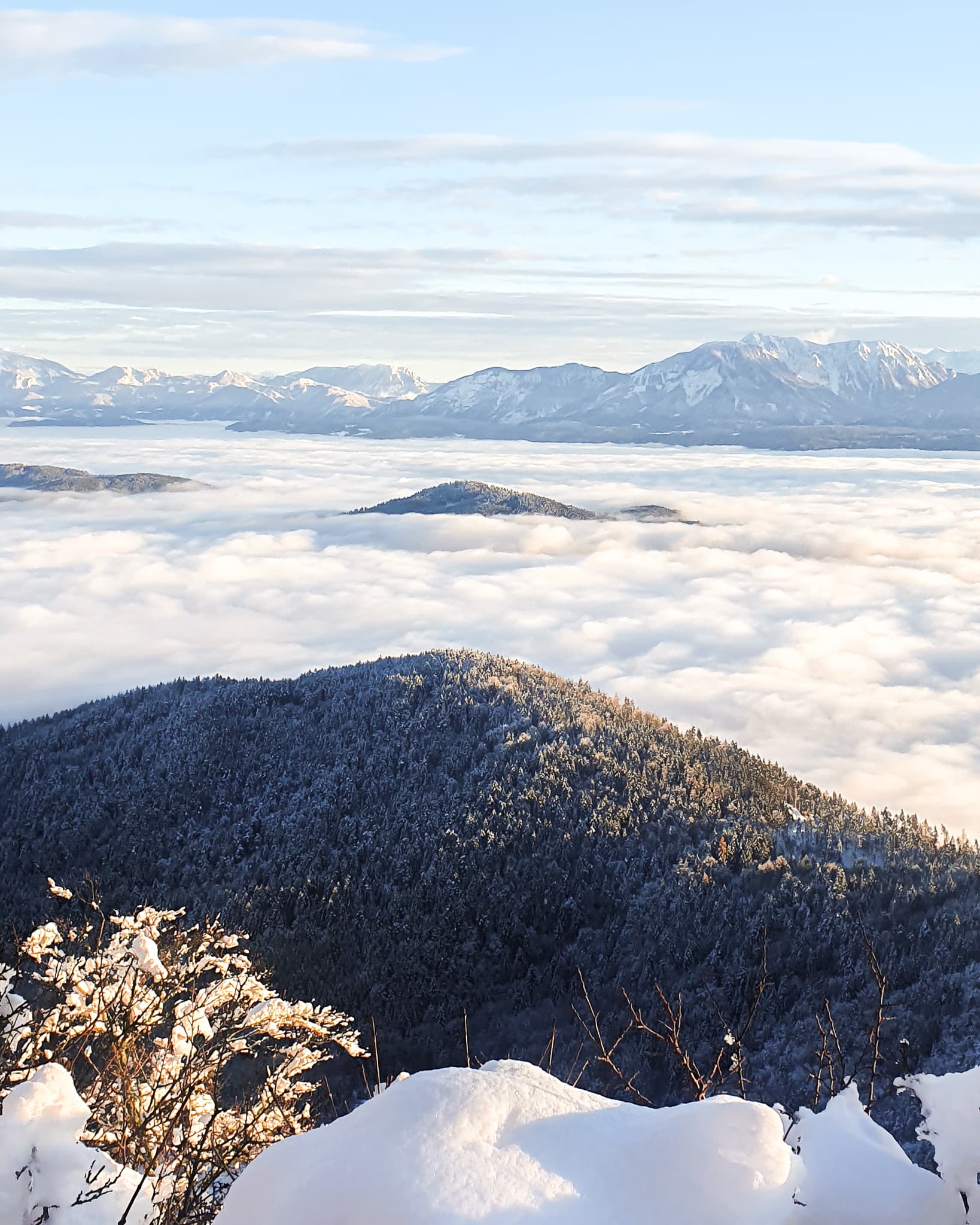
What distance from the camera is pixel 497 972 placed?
7394 cm

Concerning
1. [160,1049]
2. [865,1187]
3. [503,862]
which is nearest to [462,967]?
[503,862]

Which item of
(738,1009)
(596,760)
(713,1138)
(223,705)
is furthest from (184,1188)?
(223,705)

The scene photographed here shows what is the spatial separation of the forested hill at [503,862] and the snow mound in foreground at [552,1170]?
4095 centimetres

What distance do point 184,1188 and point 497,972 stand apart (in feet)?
224

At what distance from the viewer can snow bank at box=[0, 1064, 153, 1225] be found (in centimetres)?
684

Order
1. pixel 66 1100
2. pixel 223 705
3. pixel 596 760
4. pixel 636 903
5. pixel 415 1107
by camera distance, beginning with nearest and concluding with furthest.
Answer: pixel 415 1107 < pixel 66 1100 < pixel 636 903 < pixel 596 760 < pixel 223 705

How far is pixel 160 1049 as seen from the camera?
12.1 metres

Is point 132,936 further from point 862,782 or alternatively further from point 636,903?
point 862,782

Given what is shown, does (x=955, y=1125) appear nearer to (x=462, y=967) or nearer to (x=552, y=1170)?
(x=552, y=1170)

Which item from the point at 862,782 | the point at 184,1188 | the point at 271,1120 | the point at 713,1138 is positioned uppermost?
the point at 713,1138

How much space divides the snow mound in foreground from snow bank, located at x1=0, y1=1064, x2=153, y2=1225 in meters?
2.14

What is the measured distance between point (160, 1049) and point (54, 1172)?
529 cm

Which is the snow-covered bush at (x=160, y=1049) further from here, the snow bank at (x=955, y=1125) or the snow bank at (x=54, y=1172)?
the snow bank at (x=955, y=1125)

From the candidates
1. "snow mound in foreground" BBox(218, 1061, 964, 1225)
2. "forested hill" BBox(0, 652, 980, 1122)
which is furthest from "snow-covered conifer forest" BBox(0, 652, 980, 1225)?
"forested hill" BBox(0, 652, 980, 1122)
